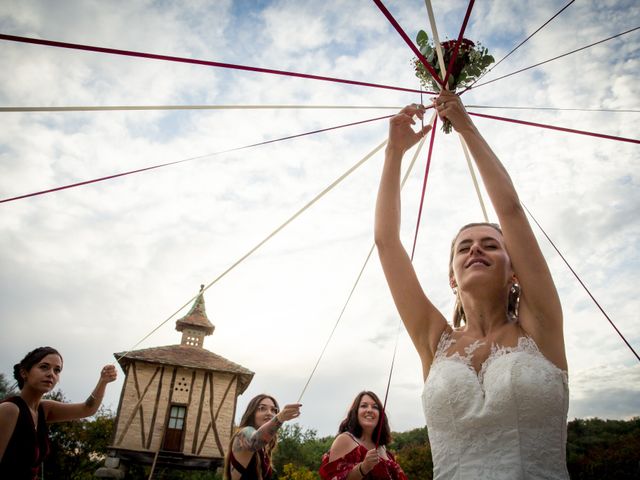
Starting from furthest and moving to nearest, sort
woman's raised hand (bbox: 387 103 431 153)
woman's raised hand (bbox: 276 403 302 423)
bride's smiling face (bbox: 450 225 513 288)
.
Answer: woman's raised hand (bbox: 276 403 302 423) < woman's raised hand (bbox: 387 103 431 153) < bride's smiling face (bbox: 450 225 513 288)

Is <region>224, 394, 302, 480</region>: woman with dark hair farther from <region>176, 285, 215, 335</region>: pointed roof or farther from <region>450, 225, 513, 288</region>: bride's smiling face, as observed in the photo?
<region>176, 285, 215, 335</region>: pointed roof

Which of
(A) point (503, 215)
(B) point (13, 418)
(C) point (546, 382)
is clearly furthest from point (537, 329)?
(B) point (13, 418)

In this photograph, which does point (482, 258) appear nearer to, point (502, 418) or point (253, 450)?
point (502, 418)

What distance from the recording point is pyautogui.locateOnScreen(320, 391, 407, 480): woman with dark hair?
12.1 ft

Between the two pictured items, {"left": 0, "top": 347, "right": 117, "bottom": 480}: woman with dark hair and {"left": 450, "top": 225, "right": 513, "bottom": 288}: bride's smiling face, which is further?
{"left": 0, "top": 347, "right": 117, "bottom": 480}: woman with dark hair

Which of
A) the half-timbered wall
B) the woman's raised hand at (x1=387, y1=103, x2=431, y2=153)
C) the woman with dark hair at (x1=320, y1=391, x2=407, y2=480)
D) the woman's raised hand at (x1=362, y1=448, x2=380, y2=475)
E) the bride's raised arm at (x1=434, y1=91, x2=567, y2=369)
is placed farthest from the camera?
the half-timbered wall

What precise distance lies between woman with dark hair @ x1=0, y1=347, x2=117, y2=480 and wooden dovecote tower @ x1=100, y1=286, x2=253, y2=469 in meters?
13.4

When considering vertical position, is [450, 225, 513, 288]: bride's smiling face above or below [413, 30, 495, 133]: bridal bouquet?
below

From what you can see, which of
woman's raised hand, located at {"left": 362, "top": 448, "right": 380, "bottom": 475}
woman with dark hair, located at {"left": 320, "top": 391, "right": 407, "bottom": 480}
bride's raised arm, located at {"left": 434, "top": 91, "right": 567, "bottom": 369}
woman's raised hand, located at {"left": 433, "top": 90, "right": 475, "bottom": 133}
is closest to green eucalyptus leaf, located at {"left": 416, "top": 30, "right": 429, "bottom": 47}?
woman's raised hand, located at {"left": 433, "top": 90, "right": 475, "bottom": 133}

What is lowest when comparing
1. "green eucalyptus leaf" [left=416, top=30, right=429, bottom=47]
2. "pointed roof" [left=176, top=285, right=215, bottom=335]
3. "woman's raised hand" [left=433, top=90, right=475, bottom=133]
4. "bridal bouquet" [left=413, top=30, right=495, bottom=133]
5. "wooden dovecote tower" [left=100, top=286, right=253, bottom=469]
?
"wooden dovecote tower" [left=100, top=286, right=253, bottom=469]

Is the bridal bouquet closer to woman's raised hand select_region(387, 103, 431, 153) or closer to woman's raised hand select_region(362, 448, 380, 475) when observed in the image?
woman's raised hand select_region(387, 103, 431, 153)

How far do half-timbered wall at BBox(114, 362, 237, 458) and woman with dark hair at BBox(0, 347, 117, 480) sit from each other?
13834 mm

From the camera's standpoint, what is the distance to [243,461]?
3936 mm

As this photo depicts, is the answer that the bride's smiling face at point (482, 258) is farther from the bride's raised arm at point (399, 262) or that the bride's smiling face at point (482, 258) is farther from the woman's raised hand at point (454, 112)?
the woman's raised hand at point (454, 112)
